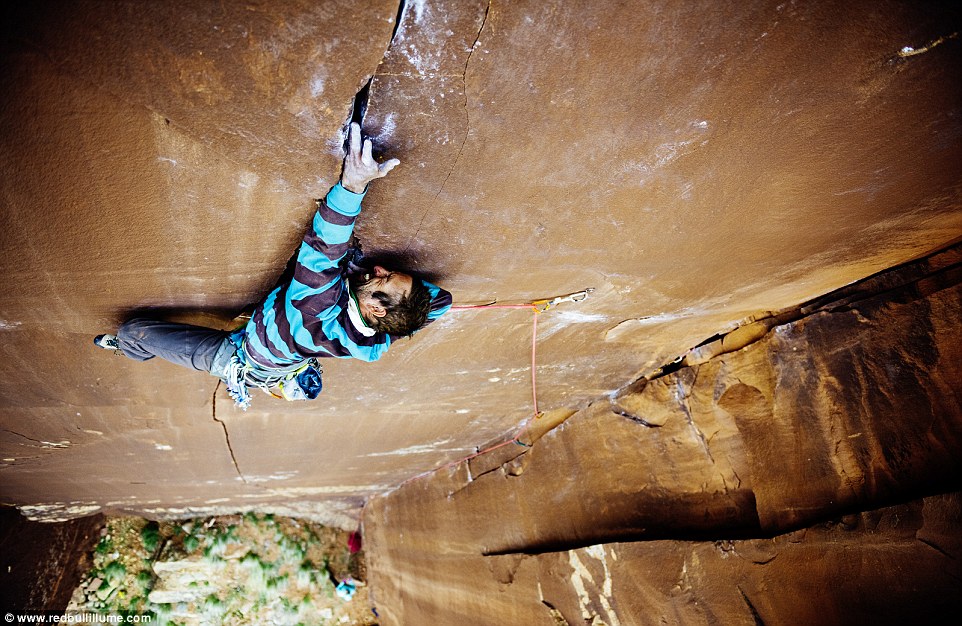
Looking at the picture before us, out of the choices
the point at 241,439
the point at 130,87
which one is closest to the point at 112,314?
the point at 130,87

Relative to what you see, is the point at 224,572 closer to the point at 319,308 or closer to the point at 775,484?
the point at 319,308

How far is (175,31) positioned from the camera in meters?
0.97

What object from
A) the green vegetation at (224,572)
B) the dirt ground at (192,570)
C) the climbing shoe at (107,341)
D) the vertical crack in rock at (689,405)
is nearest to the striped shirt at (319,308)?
the climbing shoe at (107,341)

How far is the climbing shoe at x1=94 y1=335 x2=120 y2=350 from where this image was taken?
2002 millimetres

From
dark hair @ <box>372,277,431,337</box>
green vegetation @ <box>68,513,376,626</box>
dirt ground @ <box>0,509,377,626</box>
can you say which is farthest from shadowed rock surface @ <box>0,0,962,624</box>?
green vegetation @ <box>68,513,376,626</box>

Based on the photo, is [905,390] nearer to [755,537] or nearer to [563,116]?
[755,537]

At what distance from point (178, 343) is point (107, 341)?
34 centimetres

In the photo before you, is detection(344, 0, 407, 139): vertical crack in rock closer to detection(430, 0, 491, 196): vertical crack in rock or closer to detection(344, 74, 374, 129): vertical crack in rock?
detection(344, 74, 374, 129): vertical crack in rock

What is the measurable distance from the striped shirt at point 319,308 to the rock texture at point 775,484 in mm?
1598

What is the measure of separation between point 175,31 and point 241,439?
2959 millimetres

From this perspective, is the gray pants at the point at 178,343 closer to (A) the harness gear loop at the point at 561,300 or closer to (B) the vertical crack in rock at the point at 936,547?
(A) the harness gear loop at the point at 561,300

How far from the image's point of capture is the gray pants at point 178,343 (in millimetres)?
1891

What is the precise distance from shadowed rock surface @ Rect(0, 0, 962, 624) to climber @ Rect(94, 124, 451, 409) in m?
0.10

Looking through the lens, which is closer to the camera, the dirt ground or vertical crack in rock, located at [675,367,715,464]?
vertical crack in rock, located at [675,367,715,464]
